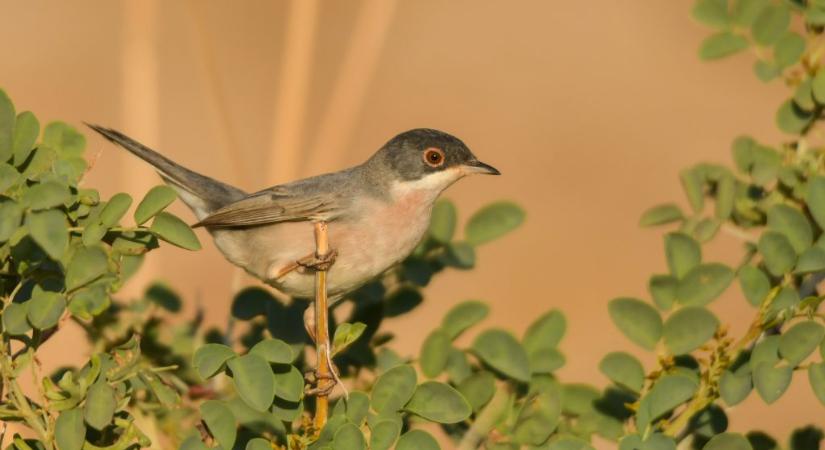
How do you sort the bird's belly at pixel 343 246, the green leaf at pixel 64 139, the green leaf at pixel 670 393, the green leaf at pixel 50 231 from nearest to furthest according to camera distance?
the green leaf at pixel 50 231
the green leaf at pixel 670 393
the green leaf at pixel 64 139
the bird's belly at pixel 343 246

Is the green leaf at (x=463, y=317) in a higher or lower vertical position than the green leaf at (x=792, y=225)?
lower

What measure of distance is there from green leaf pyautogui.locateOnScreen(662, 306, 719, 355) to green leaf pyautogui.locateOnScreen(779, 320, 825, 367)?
0.27 meters

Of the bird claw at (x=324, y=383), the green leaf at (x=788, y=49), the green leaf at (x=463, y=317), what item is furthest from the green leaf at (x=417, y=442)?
the green leaf at (x=788, y=49)

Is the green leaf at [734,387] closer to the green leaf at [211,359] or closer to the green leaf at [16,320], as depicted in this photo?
the green leaf at [211,359]

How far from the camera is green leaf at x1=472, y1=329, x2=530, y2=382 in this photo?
2.89m

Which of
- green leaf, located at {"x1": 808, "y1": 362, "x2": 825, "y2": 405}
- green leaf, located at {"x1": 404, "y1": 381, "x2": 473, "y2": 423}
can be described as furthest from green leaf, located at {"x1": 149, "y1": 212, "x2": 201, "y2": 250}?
green leaf, located at {"x1": 808, "y1": 362, "x2": 825, "y2": 405}

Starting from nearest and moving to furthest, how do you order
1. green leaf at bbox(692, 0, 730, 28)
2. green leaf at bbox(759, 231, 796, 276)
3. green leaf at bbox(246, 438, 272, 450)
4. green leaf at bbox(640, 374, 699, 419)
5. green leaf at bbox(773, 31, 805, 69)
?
green leaf at bbox(246, 438, 272, 450), green leaf at bbox(640, 374, 699, 419), green leaf at bbox(759, 231, 796, 276), green leaf at bbox(773, 31, 805, 69), green leaf at bbox(692, 0, 730, 28)

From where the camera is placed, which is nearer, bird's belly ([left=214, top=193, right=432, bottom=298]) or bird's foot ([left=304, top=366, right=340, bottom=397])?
bird's foot ([left=304, top=366, right=340, bottom=397])

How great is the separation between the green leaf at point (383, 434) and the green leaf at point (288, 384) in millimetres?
195

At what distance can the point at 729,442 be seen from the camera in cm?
251

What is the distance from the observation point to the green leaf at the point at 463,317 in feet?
10.2

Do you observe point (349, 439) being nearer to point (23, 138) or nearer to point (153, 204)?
point (153, 204)

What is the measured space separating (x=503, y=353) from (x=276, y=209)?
158 cm

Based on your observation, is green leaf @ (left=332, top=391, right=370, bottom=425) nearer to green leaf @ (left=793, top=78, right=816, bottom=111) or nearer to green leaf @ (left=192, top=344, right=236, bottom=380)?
green leaf @ (left=192, top=344, right=236, bottom=380)
